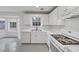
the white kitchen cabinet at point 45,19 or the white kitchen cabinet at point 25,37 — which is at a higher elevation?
the white kitchen cabinet at point 45,19

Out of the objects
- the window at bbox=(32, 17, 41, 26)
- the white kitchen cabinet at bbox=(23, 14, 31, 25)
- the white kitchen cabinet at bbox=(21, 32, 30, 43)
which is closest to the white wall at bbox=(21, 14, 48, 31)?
the white kitchen cabinet at bbox=(23, 14, 31, 25)

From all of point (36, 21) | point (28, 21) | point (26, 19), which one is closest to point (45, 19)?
point (36, 21)

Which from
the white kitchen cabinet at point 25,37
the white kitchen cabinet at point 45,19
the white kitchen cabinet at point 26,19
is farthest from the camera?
the white kitchen cabinet at point 45,19

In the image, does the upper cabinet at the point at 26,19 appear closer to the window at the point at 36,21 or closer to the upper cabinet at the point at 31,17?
the upper cabinet at the point at 31,17

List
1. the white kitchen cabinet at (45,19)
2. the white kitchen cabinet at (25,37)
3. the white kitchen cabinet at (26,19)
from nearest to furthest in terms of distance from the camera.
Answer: the white kitchen cabinet at (25,37) → the white kitchen cabinet at (26,19) → the white kitchen cabinet at (45,19)

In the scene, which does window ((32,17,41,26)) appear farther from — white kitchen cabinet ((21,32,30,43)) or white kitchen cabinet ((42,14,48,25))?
white kitchen cabinet ((21,32,30,43))

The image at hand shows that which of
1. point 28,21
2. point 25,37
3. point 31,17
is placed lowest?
point 25,37

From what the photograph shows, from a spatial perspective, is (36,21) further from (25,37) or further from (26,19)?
(25,37)

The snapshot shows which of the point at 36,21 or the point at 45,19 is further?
the point at 36,21

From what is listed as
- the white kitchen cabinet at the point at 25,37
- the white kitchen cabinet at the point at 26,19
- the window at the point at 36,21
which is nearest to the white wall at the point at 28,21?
the white kitchen cabinet at the point at 26,19

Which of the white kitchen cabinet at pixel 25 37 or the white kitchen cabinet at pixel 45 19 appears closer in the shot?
the white kitchen cabinet at pixel 25 37
